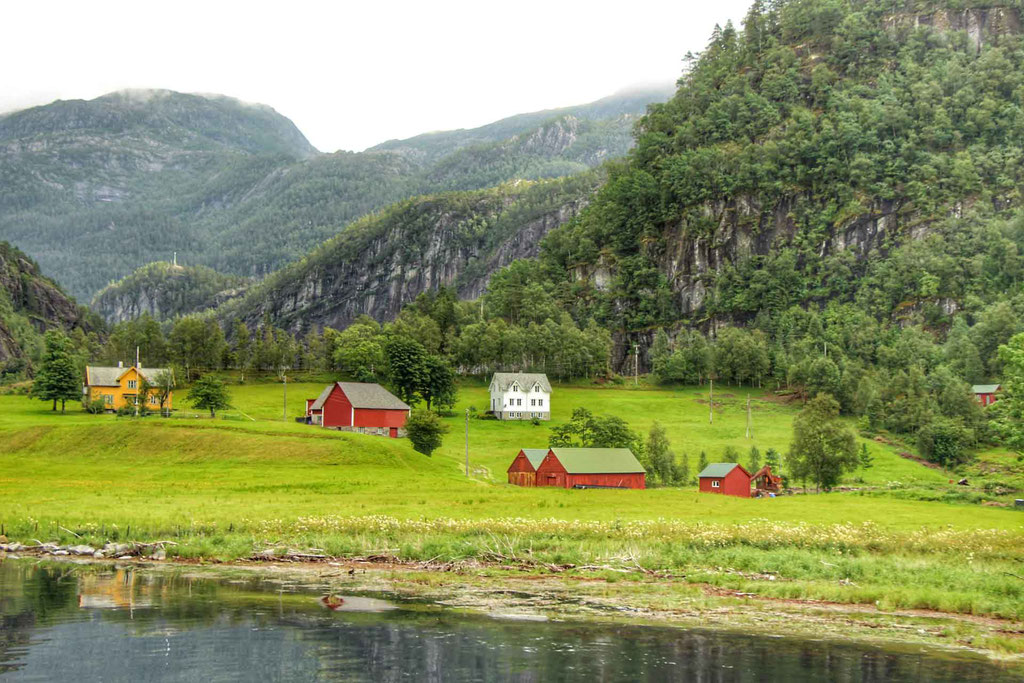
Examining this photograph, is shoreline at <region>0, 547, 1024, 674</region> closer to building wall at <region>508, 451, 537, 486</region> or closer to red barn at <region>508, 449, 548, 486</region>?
building wall at <region>508, 451, 537, 486</region>

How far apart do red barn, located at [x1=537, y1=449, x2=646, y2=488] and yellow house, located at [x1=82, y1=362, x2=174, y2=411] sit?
59.8m

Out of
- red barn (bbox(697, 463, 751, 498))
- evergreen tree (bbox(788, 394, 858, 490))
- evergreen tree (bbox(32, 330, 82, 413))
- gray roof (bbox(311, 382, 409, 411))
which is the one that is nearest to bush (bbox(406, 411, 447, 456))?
gray roof (bbox(311, 382, 409, 411))

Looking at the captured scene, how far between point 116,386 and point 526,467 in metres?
66.6

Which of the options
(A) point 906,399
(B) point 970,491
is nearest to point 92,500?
(B) point 970,491

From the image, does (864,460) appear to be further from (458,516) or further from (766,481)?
(458,516)

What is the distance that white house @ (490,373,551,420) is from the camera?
143 meters

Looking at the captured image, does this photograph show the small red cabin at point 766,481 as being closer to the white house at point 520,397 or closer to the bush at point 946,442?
the bush at point 946,442

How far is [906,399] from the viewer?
141875 mm

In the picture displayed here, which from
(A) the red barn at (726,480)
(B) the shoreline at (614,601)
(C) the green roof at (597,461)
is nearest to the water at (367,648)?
(B) the shoreline at (614,601)

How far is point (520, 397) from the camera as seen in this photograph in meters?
144

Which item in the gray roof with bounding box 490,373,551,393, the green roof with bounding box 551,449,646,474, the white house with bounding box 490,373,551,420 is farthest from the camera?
the gray roof with bounding box 490,373,551,393

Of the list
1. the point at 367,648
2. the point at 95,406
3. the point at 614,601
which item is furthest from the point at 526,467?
the point at 367,648

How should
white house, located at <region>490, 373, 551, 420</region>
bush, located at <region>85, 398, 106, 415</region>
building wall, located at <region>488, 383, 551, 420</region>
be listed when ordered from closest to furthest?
bush, located at <region>85, 398, 106, 415</region> → building wall, located at <region>488, 383, 551, 420</region> → white house, located at <region>490, 373, 551, 420</region>

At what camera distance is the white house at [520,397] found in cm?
14312
